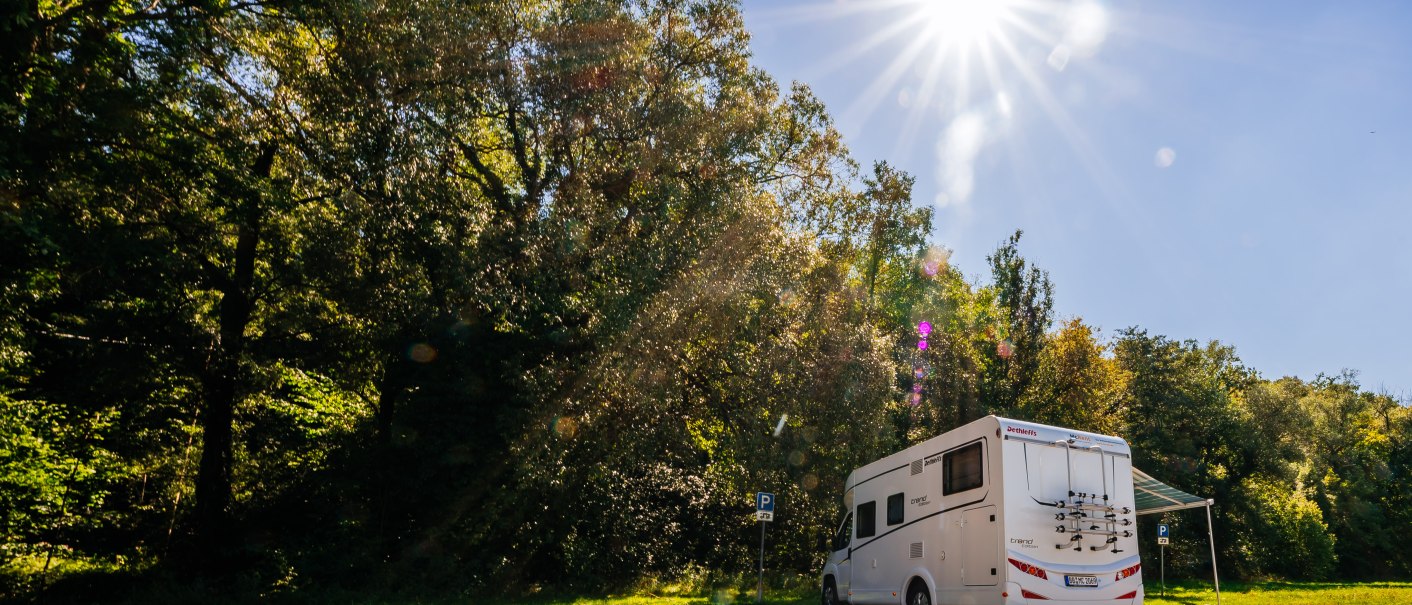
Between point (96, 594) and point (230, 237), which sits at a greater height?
point (230, 237)

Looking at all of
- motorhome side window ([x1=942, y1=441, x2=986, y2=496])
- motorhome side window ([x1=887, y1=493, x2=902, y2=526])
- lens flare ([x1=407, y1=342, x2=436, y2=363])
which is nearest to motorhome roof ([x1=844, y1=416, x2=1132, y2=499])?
motorhome side window ([x1=942, y1=441, x2=986, y2=496])

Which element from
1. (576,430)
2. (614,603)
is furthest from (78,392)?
(614,603)

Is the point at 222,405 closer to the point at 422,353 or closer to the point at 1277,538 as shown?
the point at 422,353

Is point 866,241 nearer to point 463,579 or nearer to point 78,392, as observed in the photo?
point 463,579

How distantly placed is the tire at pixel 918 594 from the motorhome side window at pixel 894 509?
1157 mm

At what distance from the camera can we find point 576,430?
16.8 metres

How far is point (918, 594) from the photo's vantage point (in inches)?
491

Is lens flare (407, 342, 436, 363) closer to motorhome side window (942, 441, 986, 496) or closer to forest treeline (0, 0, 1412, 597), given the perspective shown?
forest treeline (0, 0, 1412, 597)

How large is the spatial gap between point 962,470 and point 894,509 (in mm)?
2262

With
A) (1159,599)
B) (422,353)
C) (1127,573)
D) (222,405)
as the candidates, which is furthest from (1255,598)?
(222,405)

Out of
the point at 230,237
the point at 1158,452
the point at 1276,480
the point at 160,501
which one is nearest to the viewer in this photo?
the point at 230,237

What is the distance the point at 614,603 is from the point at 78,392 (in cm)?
1316

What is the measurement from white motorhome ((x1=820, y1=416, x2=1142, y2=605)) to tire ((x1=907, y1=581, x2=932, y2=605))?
0.02 meters

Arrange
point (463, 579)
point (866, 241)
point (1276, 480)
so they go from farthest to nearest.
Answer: point (1276, 480)
point (866, 241)
point (463, 579)
